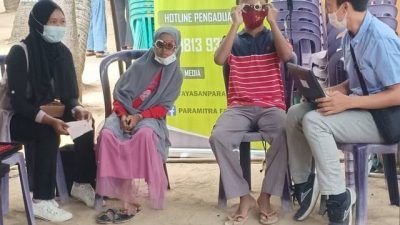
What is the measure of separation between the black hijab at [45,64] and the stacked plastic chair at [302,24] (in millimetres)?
1524

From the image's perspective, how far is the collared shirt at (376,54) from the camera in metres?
3.51

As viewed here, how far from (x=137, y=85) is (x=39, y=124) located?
0.68 meters

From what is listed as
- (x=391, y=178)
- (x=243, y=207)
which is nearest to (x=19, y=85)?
(x=243, y=207)

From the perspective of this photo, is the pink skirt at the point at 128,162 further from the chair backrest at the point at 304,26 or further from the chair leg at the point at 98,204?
the chair backrest at the point at 304,26

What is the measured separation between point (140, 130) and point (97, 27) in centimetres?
756

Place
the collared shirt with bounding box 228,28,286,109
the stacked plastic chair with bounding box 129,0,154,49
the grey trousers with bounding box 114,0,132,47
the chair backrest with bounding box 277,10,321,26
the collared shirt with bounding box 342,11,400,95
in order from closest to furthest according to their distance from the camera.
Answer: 1. the collared shirt with bounding box 342,11,400,95
2. the collared shirt with bounding box 228,28,286,109
3. the chair backrest with bounding box 277,10,321,26
4. the stacked plastic chair with bounding box 129,0,154,49
5. the grey trousers with bounding box 114,0,132,47

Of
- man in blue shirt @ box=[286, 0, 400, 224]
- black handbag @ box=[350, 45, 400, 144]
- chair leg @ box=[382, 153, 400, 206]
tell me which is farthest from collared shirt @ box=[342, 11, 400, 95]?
chair leg @ box=[382, 153, 400, 206]

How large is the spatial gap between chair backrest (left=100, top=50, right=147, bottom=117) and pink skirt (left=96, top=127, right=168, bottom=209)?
390mm

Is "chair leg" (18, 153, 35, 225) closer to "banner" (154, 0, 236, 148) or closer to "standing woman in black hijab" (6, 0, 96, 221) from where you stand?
"standing woman in black hijab" (6, 0, 96, 221)

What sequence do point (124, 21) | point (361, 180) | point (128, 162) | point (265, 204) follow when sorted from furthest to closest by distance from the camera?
1. point (124, 21)
2. point (128, 162)
3. point (265, 204)
4. point (361, 180)

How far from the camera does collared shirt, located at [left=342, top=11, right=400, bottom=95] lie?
351cm

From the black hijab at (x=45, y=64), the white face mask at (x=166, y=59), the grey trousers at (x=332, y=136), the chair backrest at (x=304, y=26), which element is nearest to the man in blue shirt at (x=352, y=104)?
the grey trousers at (x=332, y=136)

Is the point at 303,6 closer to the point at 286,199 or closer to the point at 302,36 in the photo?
the point at 302,36

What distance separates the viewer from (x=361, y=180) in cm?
367
